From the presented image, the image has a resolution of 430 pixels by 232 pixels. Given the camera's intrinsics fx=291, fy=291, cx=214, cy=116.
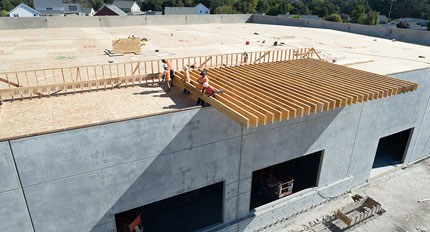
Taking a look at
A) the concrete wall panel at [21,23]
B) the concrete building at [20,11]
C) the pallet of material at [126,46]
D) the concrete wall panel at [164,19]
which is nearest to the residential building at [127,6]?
the concrete building at [20,11]

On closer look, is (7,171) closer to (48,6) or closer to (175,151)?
(175,151)

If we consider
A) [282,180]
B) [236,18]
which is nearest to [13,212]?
[282,180]

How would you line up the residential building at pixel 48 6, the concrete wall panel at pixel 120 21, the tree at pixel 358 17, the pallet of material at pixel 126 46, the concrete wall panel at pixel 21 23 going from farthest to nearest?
1. the residential building at pixel 48 6
2. the tree at pixel 358 17
3. the concrete wall panel at pixel 120 21
4. the concrete wall panel at pixel 21 23
5. the pallet of material at pixel 126 46

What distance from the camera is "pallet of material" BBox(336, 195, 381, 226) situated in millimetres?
15180

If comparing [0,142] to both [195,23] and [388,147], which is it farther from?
[195,23]

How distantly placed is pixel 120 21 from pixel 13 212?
36586 mm

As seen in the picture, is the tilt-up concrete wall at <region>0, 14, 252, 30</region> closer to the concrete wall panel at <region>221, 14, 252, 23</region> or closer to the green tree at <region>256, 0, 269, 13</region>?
the concrete wall panel at <region>221, 14, 252, 23</region>

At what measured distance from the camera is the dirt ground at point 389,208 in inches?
604

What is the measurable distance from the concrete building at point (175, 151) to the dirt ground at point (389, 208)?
0.67 metres

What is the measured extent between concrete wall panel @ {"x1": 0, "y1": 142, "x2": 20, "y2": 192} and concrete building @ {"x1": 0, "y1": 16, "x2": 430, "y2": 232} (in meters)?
0.03

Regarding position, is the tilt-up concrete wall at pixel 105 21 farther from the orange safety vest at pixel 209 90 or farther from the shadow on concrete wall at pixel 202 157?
the shadow on concrete wall at pixel 202 157

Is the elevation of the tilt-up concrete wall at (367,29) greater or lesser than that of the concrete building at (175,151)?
greater

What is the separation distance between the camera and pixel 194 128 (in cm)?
1108

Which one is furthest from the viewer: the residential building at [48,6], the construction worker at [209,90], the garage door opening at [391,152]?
the residential building at [48,6]
